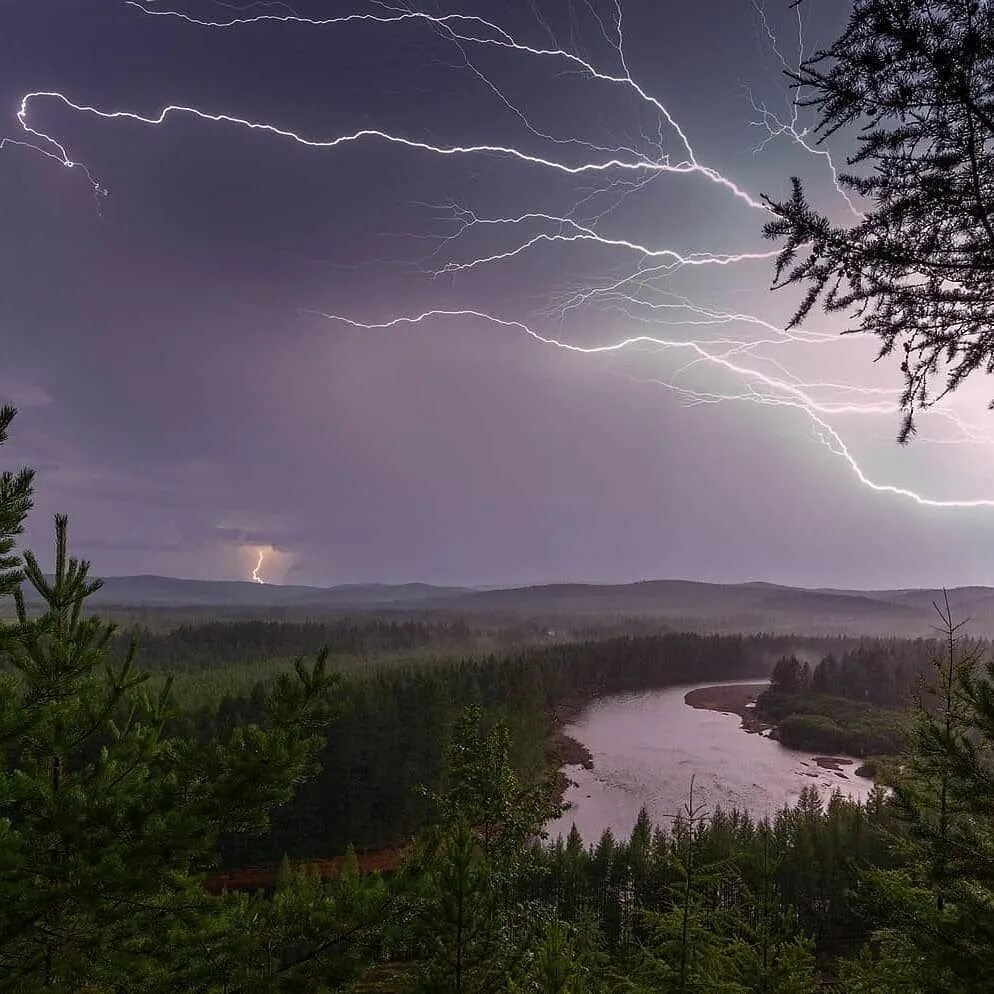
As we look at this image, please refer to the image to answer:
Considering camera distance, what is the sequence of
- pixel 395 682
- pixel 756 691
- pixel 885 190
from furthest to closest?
pixel 756 691 → pixel 395 682 → pixel 885 190

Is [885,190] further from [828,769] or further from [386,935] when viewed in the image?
[828,769]

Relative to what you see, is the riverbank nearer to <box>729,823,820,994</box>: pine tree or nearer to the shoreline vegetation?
the shoreline vegetation

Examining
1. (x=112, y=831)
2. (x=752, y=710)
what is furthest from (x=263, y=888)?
(x=752, y=710)

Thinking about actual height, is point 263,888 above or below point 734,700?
above

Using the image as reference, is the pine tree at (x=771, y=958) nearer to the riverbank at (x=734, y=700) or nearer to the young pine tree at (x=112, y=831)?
the young pine tree at (x=112, y=831)

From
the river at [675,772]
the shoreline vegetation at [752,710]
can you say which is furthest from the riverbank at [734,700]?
the river at [675,772]

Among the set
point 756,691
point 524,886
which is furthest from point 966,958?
point 756,691

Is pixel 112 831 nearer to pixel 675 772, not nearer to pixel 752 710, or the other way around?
pixel 675 772
